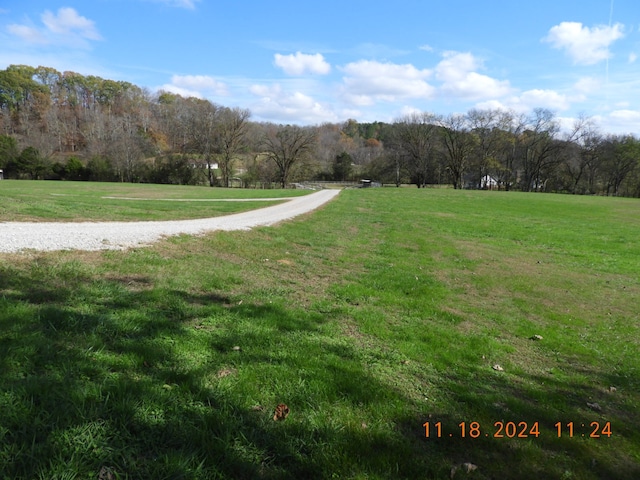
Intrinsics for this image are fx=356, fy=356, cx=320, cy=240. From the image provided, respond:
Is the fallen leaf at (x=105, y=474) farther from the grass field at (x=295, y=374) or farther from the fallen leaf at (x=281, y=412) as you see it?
the fallen leaf at (x=281, y=412)

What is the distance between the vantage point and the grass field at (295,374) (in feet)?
7.72

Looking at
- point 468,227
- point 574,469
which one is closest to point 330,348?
point 574,469

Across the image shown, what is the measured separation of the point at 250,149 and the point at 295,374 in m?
69.9

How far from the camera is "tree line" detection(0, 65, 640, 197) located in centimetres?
6259

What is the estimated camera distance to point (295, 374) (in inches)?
135

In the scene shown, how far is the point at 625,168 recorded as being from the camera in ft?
226

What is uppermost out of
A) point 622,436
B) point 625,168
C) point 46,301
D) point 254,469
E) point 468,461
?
point 625,168

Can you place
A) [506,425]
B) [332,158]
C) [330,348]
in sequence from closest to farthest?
1. [506,425]
2. [330,348]
3. [332,158]

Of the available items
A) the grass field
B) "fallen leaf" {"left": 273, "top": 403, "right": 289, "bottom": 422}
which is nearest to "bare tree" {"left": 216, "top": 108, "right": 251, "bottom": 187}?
the grass field

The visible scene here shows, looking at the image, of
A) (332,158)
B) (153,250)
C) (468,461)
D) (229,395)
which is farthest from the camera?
(332,158)

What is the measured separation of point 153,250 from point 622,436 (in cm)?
767

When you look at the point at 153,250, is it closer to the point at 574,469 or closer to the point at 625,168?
the point at 574,469
